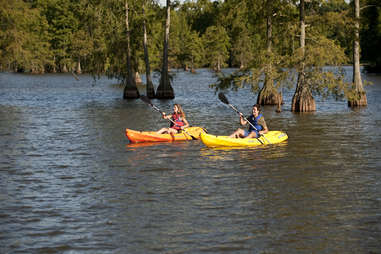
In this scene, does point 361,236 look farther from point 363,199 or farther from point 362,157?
point 362,157

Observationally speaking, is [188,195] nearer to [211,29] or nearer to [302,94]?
[302,94]

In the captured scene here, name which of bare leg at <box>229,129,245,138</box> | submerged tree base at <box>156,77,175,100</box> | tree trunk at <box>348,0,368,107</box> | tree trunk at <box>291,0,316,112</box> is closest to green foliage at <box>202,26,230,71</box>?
submerged tree base at <box>156,77,175,100</box>

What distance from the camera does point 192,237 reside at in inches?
397

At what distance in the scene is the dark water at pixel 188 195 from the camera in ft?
32.7

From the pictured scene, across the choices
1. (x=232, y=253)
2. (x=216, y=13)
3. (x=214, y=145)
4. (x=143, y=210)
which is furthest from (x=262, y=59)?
(x=232, y=253)

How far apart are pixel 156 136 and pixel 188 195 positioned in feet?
28.5

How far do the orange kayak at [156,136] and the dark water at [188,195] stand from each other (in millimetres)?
448

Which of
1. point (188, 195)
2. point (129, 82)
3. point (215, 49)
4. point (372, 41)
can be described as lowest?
point (188, 195)

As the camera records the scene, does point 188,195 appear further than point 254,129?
No

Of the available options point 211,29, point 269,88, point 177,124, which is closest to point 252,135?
point 177,124

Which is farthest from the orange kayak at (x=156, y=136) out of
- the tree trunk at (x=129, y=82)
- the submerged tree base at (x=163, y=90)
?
the tree trunk at (x=129, y=82)

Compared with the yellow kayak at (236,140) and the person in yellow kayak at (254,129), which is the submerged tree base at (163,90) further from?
the yellow kayak at (236,140)

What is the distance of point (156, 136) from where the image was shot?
21750mm

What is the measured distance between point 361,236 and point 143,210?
395 centimetres
